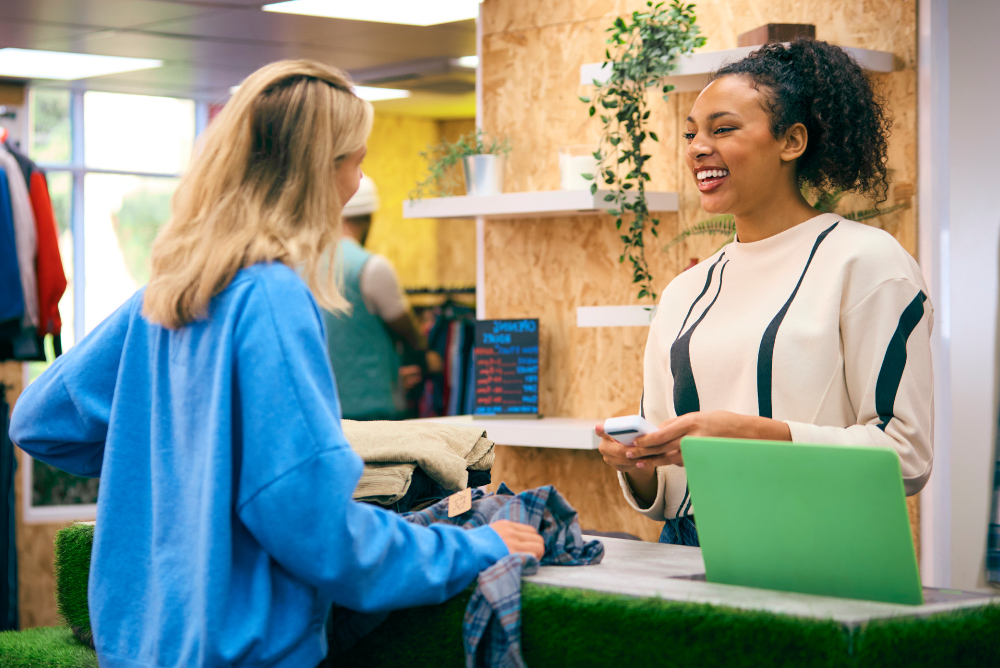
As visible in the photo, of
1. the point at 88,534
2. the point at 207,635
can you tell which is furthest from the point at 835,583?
the point at 88,534

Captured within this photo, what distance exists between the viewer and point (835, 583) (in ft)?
3.89

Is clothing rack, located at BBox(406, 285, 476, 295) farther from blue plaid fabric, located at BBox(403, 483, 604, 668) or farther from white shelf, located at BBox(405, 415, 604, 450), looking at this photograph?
blue plaid fabric, located at BBox(403, 483, 604, 668)

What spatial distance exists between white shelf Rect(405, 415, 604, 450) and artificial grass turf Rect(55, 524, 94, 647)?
5.05 feet

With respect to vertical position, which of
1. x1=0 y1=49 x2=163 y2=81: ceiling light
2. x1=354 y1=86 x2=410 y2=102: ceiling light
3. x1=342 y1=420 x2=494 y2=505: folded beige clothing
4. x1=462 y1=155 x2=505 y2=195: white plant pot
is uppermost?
x1=354 y1=86 x2=410 y2=102: ceiling light

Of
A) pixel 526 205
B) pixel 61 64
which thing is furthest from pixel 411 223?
pixel 526 205

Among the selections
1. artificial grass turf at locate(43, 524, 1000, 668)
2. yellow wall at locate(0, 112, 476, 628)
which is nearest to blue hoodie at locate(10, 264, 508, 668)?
artificial grass turf at locate(43, 524, 1000, 668)

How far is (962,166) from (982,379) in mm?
646

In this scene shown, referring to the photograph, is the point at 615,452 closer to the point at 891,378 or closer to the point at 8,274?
the point at 891,378

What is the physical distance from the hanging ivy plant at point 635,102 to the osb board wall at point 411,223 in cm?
417

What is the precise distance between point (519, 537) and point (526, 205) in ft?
7.60

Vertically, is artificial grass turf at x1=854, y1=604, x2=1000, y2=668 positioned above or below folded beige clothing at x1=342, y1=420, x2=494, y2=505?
below

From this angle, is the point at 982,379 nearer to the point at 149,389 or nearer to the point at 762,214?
the point at 762,214

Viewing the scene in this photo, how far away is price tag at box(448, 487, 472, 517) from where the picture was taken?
149 cm

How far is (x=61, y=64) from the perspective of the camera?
584 cm
